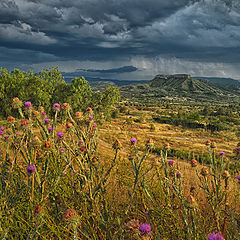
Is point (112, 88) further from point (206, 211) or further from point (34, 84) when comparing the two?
point (206, 211)

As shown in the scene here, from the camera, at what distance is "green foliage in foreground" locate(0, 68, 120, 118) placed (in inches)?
1006

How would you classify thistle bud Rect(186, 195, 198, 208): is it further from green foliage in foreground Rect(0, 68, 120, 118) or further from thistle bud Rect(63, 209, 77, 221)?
green foliage in foreground Rect(0, 68, 120, 118)

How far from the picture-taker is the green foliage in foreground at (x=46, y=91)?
83.8ft

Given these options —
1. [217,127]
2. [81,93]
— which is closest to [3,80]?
[81,93]

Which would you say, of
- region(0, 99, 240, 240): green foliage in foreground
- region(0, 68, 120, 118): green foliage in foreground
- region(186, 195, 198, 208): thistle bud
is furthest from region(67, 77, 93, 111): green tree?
region(186, 195, 198, 208): thistle bud

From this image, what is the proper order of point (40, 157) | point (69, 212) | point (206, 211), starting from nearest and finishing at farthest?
point (69, 212) → point (40, 157) → point (206, 211)

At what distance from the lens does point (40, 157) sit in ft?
9.16

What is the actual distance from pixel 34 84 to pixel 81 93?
7289 mm

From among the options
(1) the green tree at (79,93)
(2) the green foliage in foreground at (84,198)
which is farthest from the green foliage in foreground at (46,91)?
(2) the green foliage in foreground at (84,198)

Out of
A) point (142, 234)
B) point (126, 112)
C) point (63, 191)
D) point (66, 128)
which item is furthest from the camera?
point (126, 112)

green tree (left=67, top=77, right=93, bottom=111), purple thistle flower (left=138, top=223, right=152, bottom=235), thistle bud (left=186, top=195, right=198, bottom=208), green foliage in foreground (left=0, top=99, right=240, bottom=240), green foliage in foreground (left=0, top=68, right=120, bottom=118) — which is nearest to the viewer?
purple thistle flower (left=138, top=223, right=152, bottom=235)

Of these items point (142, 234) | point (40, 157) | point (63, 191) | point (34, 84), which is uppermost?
point (34, 84)

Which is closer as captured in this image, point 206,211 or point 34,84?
point 206,211

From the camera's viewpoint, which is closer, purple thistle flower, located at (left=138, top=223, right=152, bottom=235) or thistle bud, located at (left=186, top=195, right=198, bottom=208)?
purple thistle flower, located at (left=138, top=223, right=152, bottom=235)
